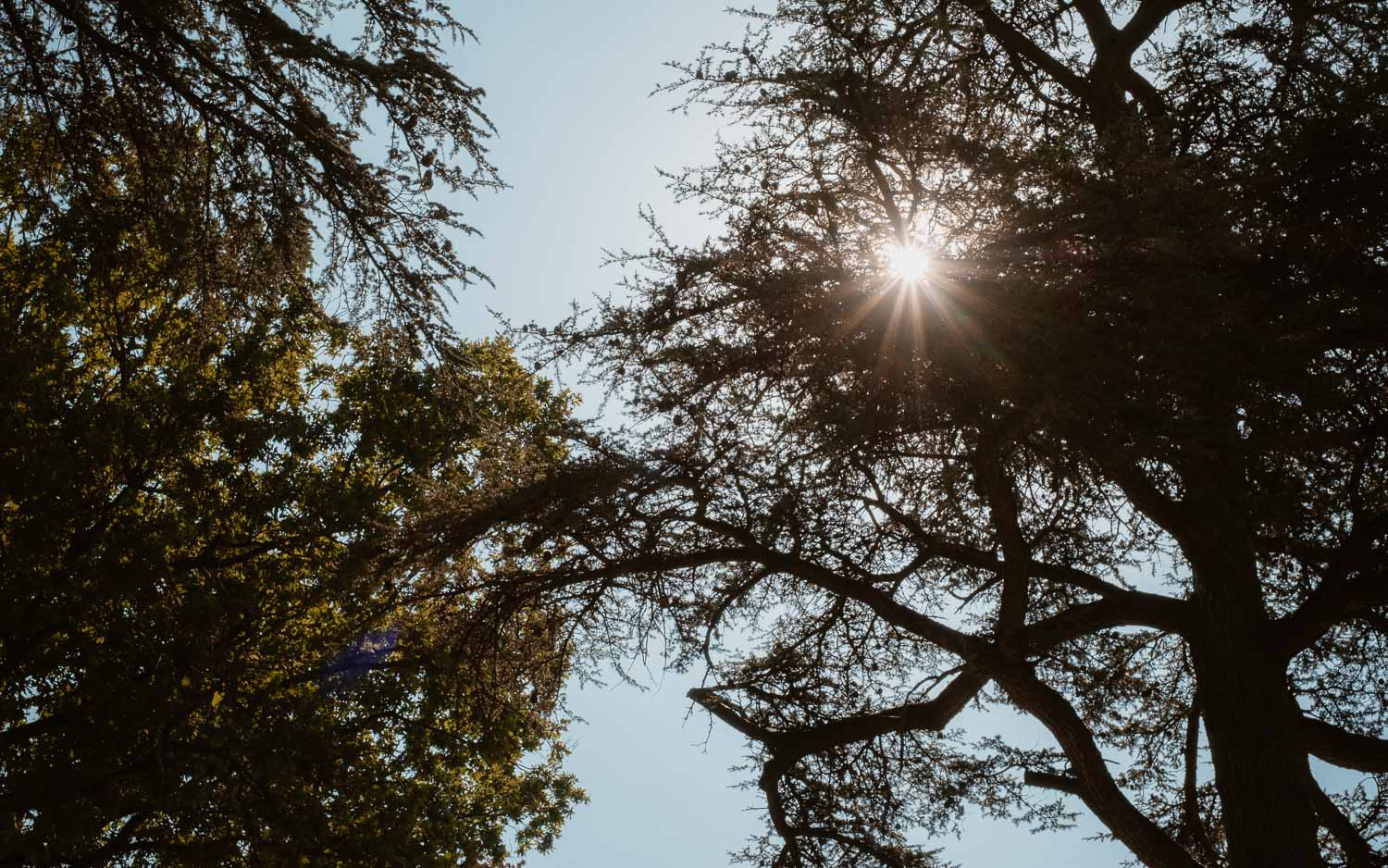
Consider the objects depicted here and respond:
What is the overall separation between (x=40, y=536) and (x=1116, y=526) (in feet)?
34.6

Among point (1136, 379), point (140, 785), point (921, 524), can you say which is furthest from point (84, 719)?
point (1136, 379)

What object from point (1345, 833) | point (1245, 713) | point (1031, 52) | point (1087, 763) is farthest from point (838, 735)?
point (1031, 52)

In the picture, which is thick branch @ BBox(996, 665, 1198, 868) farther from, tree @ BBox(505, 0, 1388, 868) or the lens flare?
the lens flare

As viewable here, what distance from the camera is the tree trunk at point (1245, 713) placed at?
6633 mm

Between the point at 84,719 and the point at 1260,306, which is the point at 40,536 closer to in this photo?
the point at 84,719

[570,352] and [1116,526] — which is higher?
[1116,526]

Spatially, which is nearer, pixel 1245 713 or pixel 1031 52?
pixel 1245 713

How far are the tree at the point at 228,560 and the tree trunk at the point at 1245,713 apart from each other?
18.9ft

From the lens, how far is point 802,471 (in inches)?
258

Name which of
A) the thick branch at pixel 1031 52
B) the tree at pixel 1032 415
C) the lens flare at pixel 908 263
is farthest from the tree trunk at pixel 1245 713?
the thick branch at pixel 1031 52

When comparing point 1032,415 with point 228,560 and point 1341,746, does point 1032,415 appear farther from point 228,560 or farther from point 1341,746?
point 228,560

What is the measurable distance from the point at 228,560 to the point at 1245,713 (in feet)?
36.0

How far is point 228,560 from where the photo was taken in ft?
35.8

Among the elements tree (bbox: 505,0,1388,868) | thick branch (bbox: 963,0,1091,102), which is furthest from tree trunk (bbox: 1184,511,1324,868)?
thick branch (bbox: 963,0,1091,102)
